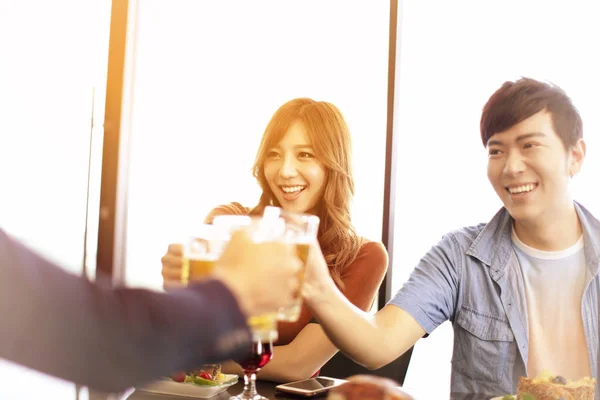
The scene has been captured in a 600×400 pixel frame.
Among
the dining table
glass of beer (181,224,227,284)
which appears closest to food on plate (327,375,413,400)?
glass of beer (181,224,227,284)

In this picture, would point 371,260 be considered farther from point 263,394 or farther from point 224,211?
point 263,394

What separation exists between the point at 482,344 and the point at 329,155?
0.93 metres

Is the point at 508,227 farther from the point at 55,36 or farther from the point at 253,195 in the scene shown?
the point at 55,36

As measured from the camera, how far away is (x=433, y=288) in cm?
211

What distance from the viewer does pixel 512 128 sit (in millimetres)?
2072

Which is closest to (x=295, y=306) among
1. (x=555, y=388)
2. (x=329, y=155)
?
(x=555, y=388)

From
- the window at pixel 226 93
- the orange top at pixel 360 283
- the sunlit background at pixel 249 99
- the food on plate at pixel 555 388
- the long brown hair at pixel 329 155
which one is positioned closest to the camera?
the food on plate at pixel 555 388

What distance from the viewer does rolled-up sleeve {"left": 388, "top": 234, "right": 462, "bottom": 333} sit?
2.03 meters

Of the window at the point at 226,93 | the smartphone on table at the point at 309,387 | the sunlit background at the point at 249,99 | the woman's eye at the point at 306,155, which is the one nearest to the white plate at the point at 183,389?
the smartphone on table at the point at 309,387

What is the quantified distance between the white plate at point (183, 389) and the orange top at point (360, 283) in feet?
2.72

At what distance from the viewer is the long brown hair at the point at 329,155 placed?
8.53ft

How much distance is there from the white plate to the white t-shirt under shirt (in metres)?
A: 1.06

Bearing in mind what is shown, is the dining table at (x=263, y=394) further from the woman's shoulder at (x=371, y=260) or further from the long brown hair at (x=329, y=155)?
the long brown hair at (x=329, y=155)

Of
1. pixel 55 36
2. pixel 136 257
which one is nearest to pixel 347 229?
pixel 136 257
